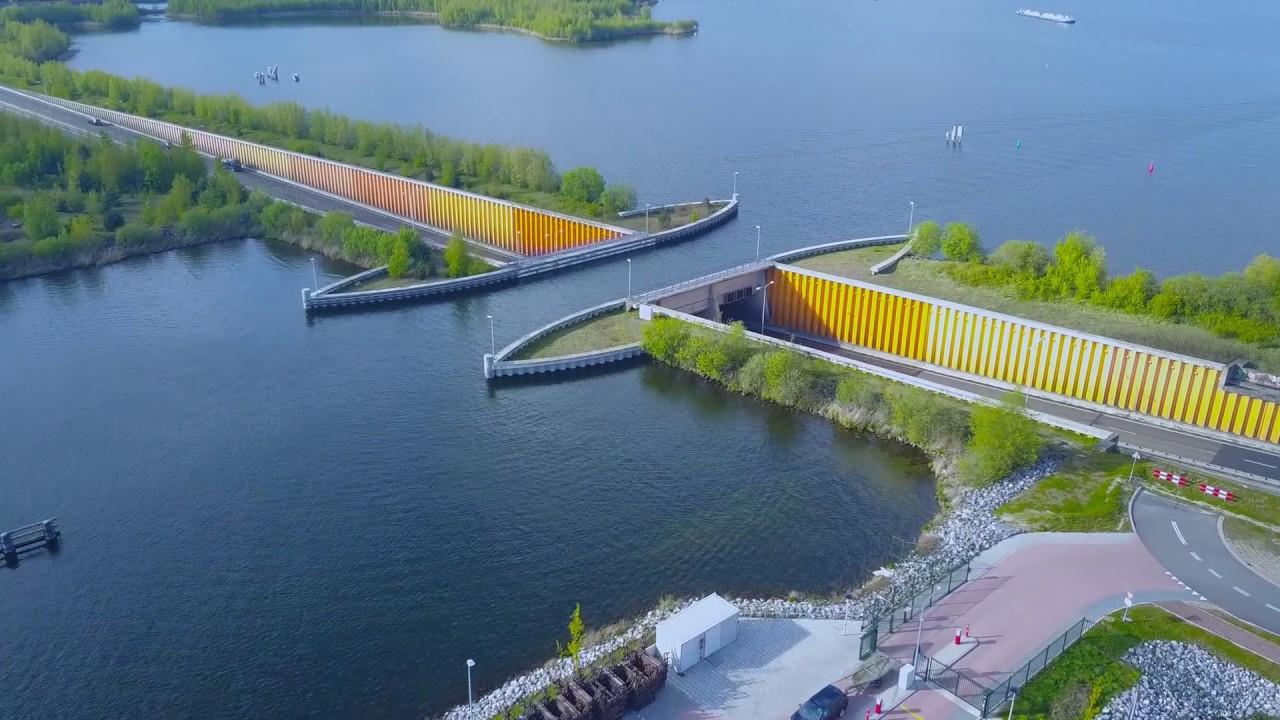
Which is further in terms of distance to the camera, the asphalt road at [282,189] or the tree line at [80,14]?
the tree line at [80,14]

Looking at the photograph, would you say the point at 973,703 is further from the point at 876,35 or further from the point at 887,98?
the point at 876,35

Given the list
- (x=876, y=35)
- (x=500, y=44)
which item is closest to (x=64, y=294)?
(x=500, y=44)

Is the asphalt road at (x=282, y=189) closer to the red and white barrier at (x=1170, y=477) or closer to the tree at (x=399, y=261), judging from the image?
the tree at (x=399, y=261)

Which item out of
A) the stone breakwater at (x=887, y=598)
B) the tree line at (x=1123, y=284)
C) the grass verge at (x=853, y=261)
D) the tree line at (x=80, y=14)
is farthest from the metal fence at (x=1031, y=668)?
the tree line at (x=80, y=14)

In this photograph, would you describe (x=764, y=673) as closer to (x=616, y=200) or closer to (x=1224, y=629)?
(x=1224, y=629)

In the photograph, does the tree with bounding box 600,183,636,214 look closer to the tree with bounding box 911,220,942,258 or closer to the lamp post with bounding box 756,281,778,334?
the lamp post with bounding box 756,281,778,334
